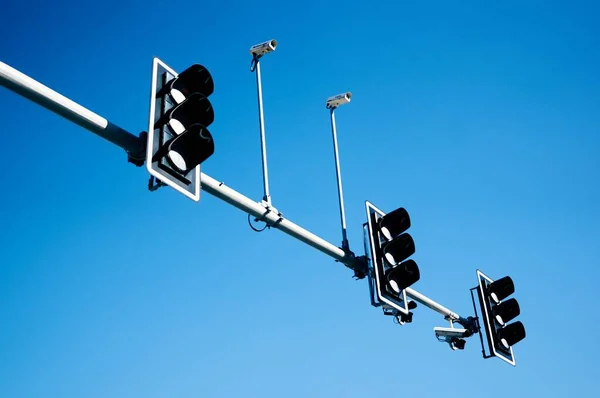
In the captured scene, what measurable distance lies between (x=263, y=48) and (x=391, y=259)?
10.5 feet

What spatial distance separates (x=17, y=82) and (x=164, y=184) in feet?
4.08

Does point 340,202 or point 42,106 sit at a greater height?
point 340,202

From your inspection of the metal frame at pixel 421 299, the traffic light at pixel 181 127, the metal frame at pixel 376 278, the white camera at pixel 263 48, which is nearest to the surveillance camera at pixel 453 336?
the metal frame at pixel 421 299

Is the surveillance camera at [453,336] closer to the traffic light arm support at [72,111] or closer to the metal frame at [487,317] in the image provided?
the metal frame at [487,317]

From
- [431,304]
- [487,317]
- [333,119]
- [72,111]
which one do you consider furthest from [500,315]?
[72,111]

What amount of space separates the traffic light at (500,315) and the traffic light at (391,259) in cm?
266

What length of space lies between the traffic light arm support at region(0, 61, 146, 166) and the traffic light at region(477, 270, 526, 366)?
7025 mm

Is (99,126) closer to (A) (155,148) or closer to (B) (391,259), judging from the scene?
(A) (155,148)

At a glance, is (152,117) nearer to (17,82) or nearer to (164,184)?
(164,184)

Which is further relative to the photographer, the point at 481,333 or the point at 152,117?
the point at 481,333

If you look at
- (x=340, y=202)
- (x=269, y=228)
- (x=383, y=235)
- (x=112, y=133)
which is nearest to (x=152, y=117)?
(x=112, y=133)

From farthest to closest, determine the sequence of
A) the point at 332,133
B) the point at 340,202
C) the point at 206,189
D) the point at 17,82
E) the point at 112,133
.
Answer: the point at 332,133 < the point at 340,202 < the point at 206,189 < the point at 112,133 < the point at 17,82

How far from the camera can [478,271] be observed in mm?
10367

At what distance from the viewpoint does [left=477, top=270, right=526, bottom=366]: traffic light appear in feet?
33.0
